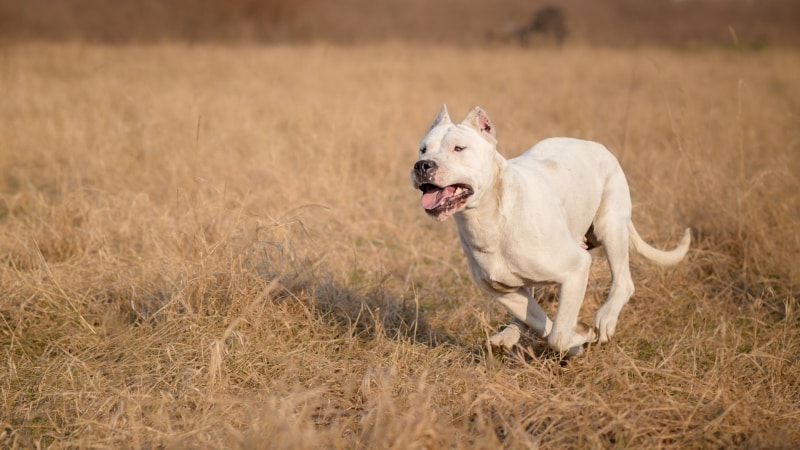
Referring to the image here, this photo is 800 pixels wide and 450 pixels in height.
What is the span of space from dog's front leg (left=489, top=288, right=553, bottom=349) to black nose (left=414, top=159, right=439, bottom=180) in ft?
2.87

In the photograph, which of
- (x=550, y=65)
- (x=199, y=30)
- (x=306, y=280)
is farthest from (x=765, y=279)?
(x=199, y=30)

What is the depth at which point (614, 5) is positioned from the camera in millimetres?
38125

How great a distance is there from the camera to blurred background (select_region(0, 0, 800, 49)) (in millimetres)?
19688

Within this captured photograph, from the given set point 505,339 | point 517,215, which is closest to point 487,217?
point 517,215

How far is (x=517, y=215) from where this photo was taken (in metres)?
3.35

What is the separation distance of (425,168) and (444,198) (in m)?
0.16

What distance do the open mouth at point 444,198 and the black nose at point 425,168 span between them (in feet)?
0.25

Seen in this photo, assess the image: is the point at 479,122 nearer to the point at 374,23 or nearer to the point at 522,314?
the point at 522,314

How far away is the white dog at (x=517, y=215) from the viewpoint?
3.19m

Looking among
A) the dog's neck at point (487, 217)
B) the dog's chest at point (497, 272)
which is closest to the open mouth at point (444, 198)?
the dog's neck at point (487, 217)

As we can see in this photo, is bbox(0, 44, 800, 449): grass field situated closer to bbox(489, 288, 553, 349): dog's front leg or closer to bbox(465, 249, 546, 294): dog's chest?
bbox(489, 288, 553, 349): dog's front leg

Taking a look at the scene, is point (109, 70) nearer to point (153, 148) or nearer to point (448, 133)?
point (153, 148)

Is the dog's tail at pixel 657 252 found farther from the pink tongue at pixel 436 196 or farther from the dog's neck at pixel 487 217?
the pink tongue at pixel 436 196

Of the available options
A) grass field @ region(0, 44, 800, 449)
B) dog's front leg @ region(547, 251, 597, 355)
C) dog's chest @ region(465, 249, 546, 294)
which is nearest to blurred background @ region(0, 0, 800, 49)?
grass field @ region(0, 44, 800, 449)
